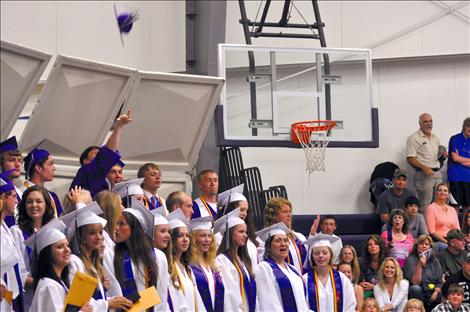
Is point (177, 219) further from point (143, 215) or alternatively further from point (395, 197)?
point (395, 197)

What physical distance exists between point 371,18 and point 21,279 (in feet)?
32.0

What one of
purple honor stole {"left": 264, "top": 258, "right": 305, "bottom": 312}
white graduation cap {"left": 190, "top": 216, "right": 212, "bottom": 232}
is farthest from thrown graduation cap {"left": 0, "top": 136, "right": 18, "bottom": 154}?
purple honor stole {"left": 264, "top": 258, "right": 305, "bottom": 312}

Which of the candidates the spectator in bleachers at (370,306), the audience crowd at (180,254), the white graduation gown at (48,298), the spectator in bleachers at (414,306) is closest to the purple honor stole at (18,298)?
the audience crowd at (180,254)

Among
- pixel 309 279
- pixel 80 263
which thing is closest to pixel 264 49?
pixel 309 279

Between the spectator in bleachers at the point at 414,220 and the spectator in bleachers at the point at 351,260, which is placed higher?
the spectator in bleachers at the point at 414,220

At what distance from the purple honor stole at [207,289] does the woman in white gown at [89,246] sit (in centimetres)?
111

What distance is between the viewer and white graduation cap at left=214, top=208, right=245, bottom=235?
8.69 meters

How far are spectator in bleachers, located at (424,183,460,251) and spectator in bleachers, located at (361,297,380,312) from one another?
A: 8.90ft

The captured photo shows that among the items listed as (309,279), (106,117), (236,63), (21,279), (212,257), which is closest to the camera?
(21,279)

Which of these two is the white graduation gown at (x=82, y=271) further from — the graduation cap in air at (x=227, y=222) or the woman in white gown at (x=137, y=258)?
the graduation cap in air at (x=227, y=222)

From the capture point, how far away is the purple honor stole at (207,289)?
8.27 meters

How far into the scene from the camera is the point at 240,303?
27.8ft

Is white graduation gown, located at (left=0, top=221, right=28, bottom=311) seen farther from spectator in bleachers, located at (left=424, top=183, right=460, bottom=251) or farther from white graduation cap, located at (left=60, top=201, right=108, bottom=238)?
spectator in bleachers, located at (left=424, top=183, right=460, bottom=251)

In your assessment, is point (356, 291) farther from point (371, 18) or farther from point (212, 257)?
point (371, 18)
